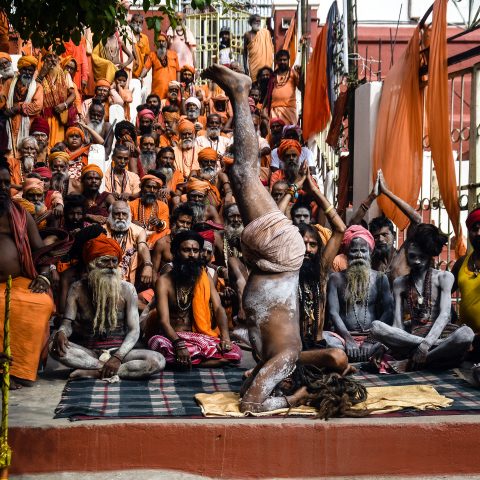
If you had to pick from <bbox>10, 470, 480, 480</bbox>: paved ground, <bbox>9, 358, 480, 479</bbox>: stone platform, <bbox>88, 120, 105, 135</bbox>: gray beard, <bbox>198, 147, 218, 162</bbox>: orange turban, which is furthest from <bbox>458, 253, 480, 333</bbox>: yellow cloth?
<bbox>88, 120, 105, 135</bbox>: gray beard

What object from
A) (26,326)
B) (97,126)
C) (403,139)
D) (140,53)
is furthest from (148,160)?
(26,326)

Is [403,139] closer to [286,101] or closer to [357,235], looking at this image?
[357,235]

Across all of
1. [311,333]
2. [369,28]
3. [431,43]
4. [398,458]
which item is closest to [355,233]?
[311,333]

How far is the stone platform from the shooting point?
246 inches

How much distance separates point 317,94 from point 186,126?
224 centimetres

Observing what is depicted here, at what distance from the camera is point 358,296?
904cm

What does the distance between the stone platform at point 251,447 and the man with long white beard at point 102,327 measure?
162 centimetres

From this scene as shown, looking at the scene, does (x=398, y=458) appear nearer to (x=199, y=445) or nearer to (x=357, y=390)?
(x=357, y=390)

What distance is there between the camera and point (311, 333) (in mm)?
8055

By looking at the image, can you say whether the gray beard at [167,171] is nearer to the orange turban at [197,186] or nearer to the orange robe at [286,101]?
the orange turban at [197,186]

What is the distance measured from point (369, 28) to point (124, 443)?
13.8 meters

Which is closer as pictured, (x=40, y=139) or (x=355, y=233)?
(x=355, y=233)

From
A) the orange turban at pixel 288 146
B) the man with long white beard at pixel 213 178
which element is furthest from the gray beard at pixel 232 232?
the orange turban at pixel 288 146

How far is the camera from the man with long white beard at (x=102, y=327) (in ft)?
26.4
